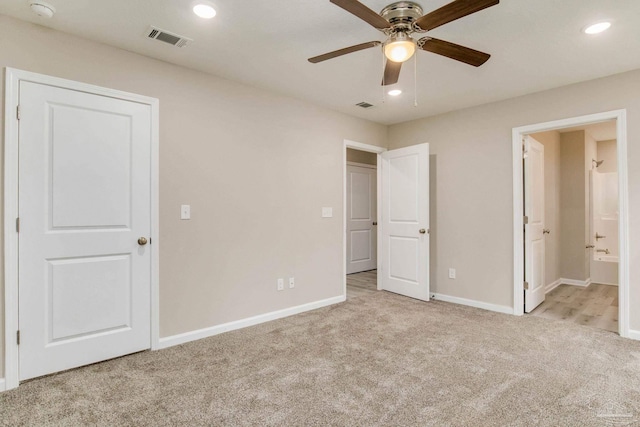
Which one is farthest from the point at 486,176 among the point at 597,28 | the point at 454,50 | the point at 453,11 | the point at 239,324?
the point at 239,324

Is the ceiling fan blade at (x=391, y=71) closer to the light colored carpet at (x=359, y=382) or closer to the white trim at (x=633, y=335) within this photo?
the light colored carpet at (x=359, y=382)

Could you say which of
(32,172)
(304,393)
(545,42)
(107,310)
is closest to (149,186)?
(32,172)

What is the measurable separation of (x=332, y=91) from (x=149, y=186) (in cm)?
202

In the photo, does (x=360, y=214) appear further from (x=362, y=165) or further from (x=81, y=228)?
(x=81, y=228)

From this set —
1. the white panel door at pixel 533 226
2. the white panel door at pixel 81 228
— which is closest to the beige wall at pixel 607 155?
the white panel door at pixel 533 226

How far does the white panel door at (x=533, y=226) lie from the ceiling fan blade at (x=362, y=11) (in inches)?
109

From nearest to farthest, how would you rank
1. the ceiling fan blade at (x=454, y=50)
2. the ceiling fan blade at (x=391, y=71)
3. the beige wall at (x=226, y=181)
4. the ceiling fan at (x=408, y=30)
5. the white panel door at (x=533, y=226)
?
1. the ceiling fan at (x=408, y=30)
2. the ceiling fan blade at (x=454, y=50)
3. the ceiling fan blade at (x=391, y=71)
4. the beige wall at (x=226, y=181)
5. the white panel door at (x=533, y=226)

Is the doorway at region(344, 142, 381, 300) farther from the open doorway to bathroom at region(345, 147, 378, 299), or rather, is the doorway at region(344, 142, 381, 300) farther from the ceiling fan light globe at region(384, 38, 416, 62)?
the ceiling fan light globe at region(384, 38, 416, 62)

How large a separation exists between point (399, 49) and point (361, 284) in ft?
12.7

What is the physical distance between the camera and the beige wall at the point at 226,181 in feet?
8.28

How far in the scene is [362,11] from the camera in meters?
1.65

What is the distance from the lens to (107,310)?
2523 mm

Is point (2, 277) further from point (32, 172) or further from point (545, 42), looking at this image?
point (545, 42)

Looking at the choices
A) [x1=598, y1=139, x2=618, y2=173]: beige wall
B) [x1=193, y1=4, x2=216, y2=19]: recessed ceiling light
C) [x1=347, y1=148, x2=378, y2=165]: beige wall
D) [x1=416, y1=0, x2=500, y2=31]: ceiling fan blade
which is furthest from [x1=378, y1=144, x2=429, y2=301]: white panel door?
[x1=598, y1=139, x2=618, y2=173]: beige wall
